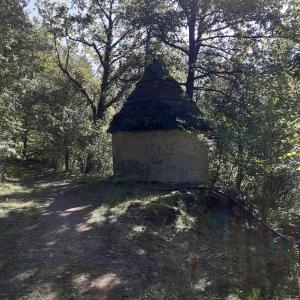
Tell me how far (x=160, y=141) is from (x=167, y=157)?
0.75 m

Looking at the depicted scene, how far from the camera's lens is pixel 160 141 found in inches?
617

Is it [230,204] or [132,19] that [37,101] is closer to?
[132,19]

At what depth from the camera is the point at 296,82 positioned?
1049 cm

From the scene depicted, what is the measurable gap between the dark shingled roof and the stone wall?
0.37 metres

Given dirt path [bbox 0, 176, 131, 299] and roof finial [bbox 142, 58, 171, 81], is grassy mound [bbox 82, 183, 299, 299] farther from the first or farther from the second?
roof finial [bbox 142, 58, 171, 81]

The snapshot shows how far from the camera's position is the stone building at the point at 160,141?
51.2 feet

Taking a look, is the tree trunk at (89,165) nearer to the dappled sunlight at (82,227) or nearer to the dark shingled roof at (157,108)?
the dark shingled roof at (157,108)

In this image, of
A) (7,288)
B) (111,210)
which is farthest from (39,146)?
(7,288)

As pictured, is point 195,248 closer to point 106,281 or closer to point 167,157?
point 106,281

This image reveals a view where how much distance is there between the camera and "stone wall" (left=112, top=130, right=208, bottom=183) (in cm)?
1561

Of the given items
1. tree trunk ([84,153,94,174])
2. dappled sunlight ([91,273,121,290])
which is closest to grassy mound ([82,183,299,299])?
dappled sunlight ([91,273,121,290])

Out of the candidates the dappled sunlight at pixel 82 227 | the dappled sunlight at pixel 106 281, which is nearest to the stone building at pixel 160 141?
the dappled sunlight at pixel 82 227

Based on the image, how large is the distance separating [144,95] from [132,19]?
16.0 feet

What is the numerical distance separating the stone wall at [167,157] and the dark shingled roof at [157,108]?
1.22ft
